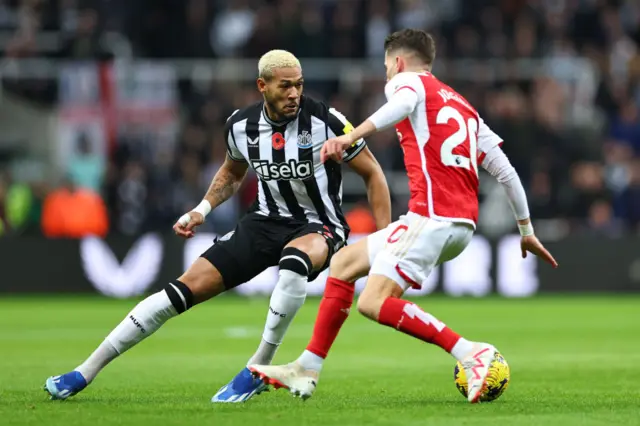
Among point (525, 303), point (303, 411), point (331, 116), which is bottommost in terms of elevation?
point (525, 303)

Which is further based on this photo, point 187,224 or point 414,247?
point 187,224

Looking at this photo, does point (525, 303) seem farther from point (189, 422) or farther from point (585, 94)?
point (189, 422)

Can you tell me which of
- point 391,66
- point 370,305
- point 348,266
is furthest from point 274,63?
point 370,305

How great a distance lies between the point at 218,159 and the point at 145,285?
238 cm

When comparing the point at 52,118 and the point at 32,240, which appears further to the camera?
the point at 52,118

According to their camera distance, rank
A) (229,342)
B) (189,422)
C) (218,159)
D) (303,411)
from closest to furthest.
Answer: (189,422) < (303,411) < (229,342) < (218,159)

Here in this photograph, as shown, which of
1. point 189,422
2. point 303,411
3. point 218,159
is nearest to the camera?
point 189,422

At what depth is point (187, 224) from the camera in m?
7.58

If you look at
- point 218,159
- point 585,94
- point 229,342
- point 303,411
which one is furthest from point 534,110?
point 303,411

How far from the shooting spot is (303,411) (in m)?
6.64

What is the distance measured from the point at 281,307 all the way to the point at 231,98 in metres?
12.9

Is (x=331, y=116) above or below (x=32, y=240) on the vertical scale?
above

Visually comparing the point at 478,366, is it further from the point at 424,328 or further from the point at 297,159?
the point at 297,159

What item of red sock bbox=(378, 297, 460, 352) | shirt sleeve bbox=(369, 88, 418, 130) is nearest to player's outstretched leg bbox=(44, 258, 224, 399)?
red sock bbox=(378, 297, 460, 352)
